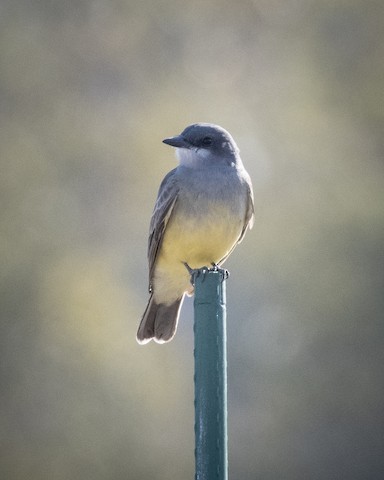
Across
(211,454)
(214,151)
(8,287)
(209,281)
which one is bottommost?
(211,454)

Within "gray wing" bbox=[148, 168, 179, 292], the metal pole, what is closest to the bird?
"gray wing" bbox=[148, 168, 179, 292]

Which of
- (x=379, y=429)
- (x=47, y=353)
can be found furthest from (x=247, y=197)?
(x=379, y=429)

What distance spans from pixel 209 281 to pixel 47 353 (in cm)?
942

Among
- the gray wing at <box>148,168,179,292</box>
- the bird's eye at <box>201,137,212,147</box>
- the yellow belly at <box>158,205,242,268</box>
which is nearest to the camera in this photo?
the yellow belly at <box>158,205,242,268</box>

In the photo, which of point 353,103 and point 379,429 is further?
point 353,103

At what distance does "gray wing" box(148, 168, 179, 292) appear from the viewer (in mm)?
7715

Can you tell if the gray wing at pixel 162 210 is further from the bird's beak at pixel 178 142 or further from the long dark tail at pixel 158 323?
the long dark tail at pixel 158 323

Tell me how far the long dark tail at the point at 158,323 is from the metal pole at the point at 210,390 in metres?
2.87

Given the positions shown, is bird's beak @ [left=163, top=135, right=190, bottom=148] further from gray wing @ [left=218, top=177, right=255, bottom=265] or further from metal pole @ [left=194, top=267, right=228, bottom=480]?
metal pole @ [left=194, top=267, right=228, bottom=480]

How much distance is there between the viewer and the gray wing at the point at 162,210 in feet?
25.3

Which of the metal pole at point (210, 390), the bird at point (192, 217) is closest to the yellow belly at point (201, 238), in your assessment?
the bird at point (192, 217)

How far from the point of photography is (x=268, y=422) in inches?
601

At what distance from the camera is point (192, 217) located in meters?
7.57

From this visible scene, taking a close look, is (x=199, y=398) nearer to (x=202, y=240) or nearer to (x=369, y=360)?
(x=202, y=240)
